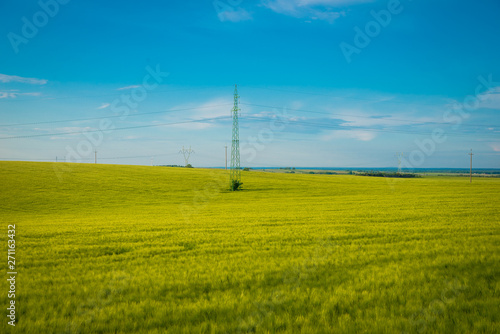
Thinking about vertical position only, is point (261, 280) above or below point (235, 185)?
above

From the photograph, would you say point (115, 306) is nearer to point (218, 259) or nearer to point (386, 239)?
point (218, 259)

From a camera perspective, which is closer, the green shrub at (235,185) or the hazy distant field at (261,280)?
the hazy distant field at (261,280)

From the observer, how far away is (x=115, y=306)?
602 cm

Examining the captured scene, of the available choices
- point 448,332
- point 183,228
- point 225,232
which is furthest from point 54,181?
point 448,332

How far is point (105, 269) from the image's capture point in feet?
28.6

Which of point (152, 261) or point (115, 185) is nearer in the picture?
point (152, 261)

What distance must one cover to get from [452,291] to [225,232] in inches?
403

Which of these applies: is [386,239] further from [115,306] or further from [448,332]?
[115,306]

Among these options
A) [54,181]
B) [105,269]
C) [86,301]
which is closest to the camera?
[86,301]

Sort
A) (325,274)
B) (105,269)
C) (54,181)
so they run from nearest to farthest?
1. (325,274)
2. (105,269)
3. (54,181)

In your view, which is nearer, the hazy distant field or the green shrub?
the hazy distant field

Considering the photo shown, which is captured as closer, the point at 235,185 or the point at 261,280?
the point at 261,280

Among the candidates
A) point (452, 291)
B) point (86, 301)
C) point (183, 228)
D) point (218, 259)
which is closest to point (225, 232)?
point (183, 228)

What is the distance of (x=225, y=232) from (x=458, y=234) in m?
11.2
